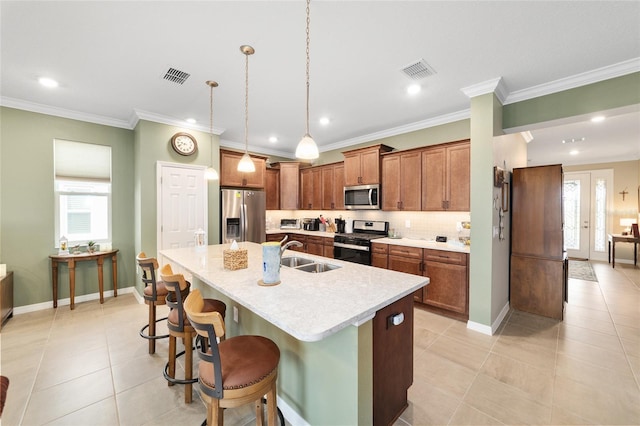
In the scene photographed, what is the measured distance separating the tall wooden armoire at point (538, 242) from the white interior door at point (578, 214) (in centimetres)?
545

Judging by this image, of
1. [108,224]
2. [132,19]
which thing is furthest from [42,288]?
[132,19]

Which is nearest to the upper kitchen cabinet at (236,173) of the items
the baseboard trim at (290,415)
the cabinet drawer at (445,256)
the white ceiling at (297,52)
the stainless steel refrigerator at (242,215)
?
the stainless steel refrigerator at (242,215)

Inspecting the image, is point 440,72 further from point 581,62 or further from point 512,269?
point 512,269

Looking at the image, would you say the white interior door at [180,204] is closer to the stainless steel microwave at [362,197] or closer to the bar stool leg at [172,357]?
the bar stool leg at [172,357]

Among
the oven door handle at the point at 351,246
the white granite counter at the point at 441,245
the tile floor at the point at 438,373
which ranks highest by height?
the white granite counter at the point at 441,245

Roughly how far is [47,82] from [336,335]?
4.13 metres

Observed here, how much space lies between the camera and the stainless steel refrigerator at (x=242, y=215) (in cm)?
484

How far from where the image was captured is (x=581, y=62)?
8.32 feet

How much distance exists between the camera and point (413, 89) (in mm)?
3148

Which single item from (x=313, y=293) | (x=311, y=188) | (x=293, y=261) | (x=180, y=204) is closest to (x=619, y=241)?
(x=311, y=188)

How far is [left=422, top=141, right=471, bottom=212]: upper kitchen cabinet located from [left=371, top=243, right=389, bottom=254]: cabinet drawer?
85cm

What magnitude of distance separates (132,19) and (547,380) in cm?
443

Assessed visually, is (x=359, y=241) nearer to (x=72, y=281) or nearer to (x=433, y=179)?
(x=433, y=179)

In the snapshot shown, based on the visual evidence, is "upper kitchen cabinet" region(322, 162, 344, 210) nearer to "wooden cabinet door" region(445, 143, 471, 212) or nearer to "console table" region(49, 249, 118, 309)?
"wooden cabinet door" region(445, 143, 471, 212)
